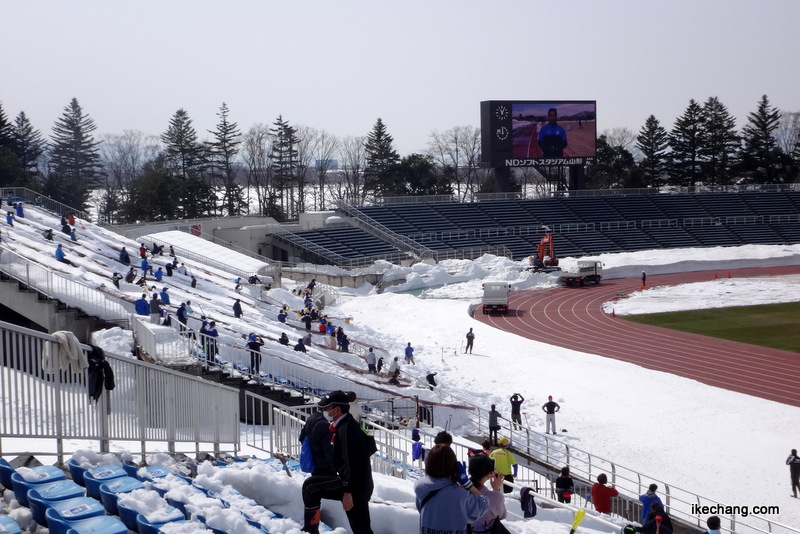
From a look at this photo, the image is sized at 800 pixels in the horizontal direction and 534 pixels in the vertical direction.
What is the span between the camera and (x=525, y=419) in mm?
22953

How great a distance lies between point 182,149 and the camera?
85.5 m

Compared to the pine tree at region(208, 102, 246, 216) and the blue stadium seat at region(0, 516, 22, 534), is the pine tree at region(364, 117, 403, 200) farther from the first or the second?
the blue stadium seat at region(0, 516, 22, 534)

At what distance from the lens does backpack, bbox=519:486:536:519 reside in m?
9.40

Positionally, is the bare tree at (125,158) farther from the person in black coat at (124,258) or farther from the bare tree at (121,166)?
the person in black coat at (124,258)

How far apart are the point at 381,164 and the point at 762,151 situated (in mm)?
44041

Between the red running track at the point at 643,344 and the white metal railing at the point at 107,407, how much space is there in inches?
798

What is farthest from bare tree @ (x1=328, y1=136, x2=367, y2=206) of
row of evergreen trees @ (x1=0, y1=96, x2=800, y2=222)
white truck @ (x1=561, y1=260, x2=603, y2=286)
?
white truck @ (x1=561, y1=260, x2=603, y2=286)

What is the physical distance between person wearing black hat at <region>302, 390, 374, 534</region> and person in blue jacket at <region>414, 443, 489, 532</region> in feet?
3.73

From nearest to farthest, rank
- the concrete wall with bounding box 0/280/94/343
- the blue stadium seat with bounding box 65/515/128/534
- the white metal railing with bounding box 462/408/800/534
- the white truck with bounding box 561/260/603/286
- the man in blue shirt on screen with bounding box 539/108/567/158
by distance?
the blue stadium seat with bounding box 65/515/128/534 → the white metal railing with bounding box 462/408/800/534 → the concrete wall with bounding box 0/280/94/343 → the white truck with bounding box 561/260/603/286 → the man in blue shirt on screen with bounding box 539/108/567/158

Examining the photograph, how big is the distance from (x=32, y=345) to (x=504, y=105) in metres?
63.5

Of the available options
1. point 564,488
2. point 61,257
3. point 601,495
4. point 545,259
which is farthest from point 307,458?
point 545,259

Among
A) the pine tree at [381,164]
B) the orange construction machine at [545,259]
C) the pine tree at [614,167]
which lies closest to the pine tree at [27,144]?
the pine tree at [381,164]

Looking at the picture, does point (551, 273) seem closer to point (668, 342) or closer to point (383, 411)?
point (668, 342)

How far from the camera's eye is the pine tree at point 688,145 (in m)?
94.1
